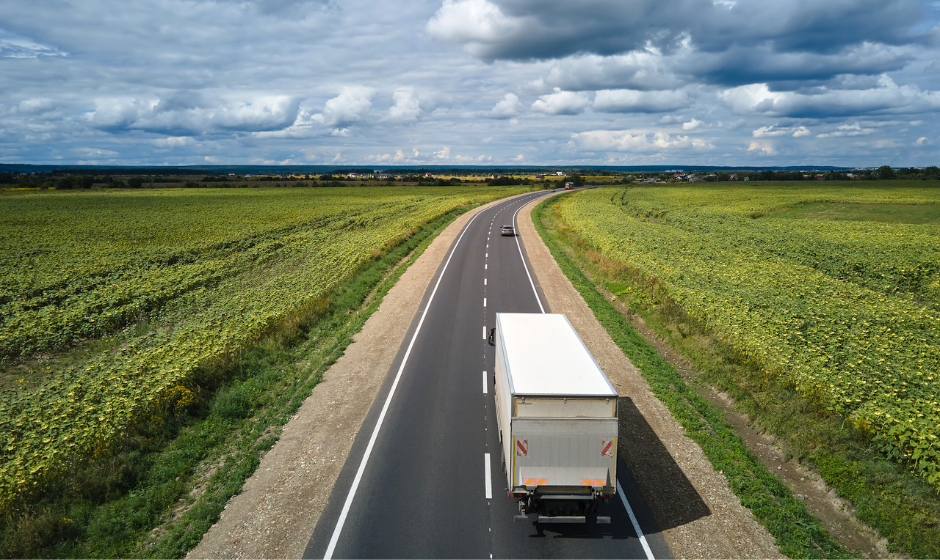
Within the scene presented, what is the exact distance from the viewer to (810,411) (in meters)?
12.0

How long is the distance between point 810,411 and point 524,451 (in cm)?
852

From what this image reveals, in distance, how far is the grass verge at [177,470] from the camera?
28.1ft

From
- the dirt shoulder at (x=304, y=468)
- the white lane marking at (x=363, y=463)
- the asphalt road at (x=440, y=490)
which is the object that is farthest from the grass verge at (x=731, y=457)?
the dirt shoulder at (x=304, y=468)

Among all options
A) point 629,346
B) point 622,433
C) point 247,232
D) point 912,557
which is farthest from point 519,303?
point 247,232

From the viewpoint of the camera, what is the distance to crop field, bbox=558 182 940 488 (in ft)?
36.2

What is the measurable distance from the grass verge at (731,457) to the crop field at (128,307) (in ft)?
45.7

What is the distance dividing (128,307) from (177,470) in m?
15.5

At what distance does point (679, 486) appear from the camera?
10211 millimetres

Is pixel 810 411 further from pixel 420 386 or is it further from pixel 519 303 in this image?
pixel 519 303

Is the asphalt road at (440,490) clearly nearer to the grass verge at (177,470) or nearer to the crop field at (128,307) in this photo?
the grass verge at (177,470)

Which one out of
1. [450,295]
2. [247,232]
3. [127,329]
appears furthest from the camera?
[247,232]

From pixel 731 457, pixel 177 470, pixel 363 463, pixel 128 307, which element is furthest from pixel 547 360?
pixel 128 307

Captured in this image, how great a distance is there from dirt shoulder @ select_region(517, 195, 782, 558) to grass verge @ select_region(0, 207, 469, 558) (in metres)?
9.09

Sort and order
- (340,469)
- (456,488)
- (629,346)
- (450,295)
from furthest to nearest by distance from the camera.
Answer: (450,295), (629,346), (340,469), (456,488)
